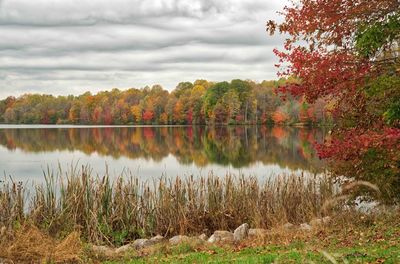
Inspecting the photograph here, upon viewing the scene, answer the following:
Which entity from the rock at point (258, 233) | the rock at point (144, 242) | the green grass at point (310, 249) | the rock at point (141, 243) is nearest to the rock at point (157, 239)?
the rock at point (144, 242)

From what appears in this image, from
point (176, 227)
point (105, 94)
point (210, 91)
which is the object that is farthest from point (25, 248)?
point (105, 94)

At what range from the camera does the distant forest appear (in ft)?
364

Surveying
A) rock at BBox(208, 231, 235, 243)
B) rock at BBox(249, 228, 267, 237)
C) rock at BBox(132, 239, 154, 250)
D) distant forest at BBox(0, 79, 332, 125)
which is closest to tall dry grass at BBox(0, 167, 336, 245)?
rock at BBox(132, 239, 154, 250)

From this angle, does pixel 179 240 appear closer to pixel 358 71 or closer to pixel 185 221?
pixel 185 221

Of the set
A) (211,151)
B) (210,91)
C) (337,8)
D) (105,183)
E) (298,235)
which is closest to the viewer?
(337,8)

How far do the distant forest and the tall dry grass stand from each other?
211 ft

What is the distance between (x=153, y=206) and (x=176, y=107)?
381 ft

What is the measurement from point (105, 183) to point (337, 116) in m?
7.47

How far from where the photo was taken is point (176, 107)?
131625mm

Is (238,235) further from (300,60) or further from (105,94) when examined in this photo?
(105,94)

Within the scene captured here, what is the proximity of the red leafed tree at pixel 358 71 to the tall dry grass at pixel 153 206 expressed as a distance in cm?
367

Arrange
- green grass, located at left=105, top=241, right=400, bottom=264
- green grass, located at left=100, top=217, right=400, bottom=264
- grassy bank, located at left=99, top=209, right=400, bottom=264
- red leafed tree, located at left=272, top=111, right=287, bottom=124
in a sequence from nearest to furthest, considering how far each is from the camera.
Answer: green grass, located at left=105, top=241, right=400, bottom=264, green grass, located at left=100, top=217, right=400, bottom=264, grassy bank, located at left=99, top=209, right=400, bottom=264, red leafed tree, located at left=272, top=111, right=287, bottom=124

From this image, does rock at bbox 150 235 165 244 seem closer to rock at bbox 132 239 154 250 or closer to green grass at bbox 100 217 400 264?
rock at bbox 132 239 154 250

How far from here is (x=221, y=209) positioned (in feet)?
53.7
